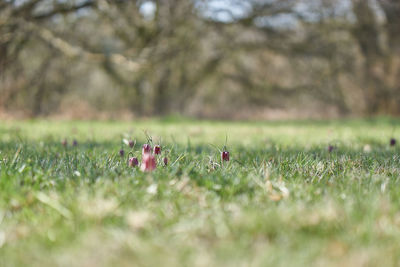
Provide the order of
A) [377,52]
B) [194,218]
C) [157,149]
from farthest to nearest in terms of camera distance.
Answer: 1. [377,52]
2. [157,149]
3. [194,218]

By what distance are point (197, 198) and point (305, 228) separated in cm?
52

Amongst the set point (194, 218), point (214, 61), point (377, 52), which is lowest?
point (194, 218)

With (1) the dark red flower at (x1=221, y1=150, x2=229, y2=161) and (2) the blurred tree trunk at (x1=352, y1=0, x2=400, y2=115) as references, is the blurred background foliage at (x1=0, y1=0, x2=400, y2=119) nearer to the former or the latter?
(2) the blurred tree trunk at (x1=352, y1=0, x2=400, y2=115)

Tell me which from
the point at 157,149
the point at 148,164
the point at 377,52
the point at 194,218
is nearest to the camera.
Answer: the point at 194,218

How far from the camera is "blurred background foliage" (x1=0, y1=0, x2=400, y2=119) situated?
1139cm

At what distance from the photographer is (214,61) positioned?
12.8 metres

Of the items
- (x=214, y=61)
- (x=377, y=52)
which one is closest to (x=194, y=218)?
(x=214, y=61)

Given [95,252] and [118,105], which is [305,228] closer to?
[95,252]

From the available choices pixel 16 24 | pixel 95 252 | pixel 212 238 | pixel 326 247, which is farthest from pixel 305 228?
pixel 16 24

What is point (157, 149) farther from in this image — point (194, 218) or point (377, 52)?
point (377, 52)

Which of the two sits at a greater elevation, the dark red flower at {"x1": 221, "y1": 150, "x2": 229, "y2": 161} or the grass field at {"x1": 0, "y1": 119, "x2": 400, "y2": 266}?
the dark red flower at {"x1": 221, "y1": 150, "x2": 229, "y2": 161}

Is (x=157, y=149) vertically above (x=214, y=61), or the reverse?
(x=214, y=61)

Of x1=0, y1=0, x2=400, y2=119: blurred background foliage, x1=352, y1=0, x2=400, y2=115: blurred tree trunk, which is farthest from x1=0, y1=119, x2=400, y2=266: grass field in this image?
x1=352, y1=0, x2=400, y2=115: blurred tree trunk

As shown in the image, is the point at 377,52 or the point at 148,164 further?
the point at 377,52
